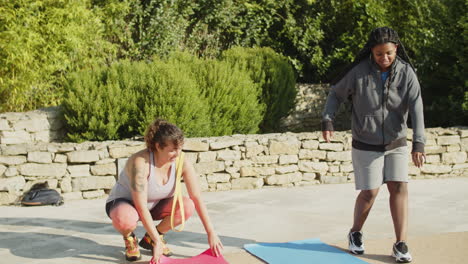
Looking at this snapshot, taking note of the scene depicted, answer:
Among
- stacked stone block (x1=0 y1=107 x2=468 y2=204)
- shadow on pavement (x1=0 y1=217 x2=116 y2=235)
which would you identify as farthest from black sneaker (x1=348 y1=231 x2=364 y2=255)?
stacked stone block (x1=0 y1=107 x2=468 y2=204)

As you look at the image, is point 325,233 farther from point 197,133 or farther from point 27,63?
point 27,63

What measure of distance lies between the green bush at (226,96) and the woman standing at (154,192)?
350cm

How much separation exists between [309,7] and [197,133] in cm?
487

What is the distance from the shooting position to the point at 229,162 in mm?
7164

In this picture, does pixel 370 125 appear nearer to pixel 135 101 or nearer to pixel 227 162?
pixel 227 162

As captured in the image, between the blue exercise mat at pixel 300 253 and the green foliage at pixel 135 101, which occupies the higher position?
the green foliage at pixel 135 101

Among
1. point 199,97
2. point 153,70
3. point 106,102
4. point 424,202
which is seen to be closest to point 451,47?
point 424,202

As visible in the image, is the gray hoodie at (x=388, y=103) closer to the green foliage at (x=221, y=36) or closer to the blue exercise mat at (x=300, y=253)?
the blue exercise mat at (x=300, y=253)

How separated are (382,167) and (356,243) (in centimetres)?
59

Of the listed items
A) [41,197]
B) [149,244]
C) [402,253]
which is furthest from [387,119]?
[41,197]

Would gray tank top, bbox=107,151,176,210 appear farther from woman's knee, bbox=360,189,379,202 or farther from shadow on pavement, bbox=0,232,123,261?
Result: woman's knee, bbox=360,189,379,202

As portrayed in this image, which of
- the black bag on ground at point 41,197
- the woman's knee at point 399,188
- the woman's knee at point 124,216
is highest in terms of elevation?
the woman's knee at point 399,188

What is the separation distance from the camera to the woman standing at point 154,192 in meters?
3.94

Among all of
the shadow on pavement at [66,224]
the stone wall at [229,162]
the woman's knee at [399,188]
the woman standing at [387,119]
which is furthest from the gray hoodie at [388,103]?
the stone wall at [229,162]
